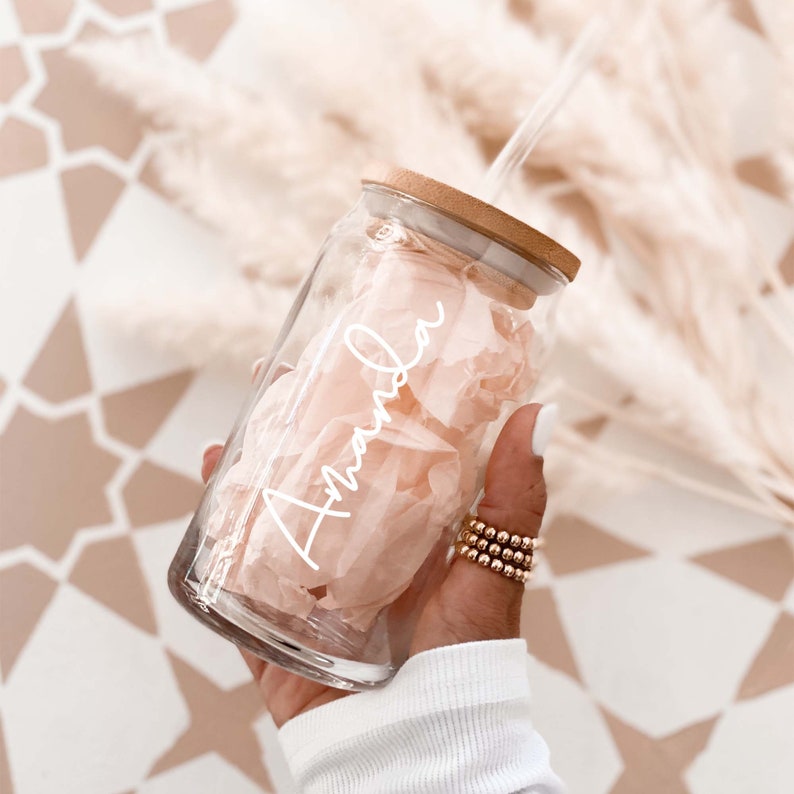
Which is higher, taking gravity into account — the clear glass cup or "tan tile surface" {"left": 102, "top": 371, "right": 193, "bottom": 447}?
the clear glass cup

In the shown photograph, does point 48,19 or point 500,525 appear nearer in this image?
point 500,525

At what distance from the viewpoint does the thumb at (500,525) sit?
0.47 metres

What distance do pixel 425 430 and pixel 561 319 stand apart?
10.8 inches

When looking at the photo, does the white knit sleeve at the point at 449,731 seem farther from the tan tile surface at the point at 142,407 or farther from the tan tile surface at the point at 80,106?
the tan tile surface at the point at 80,106

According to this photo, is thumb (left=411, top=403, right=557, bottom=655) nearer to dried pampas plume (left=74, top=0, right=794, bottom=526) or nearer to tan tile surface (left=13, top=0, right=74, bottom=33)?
dried pampas plume (left=74, top=0, right=794, bottom=526)

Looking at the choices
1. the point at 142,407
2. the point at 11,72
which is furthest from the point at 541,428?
the point at 11,72

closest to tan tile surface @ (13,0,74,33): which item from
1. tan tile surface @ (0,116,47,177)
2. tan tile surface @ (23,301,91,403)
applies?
tan tile surface @ (0,116,47,177)

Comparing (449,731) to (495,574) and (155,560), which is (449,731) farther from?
(155,560)

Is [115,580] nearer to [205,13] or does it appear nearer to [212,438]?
[212,438]

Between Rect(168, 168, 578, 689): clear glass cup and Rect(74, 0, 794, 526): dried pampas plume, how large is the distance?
0.22 meters

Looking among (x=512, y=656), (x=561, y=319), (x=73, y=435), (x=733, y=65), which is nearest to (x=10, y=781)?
(x=73, y=435)

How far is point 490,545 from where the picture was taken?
488mm

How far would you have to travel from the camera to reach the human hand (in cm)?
47

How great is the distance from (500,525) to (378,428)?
5.0 inches
